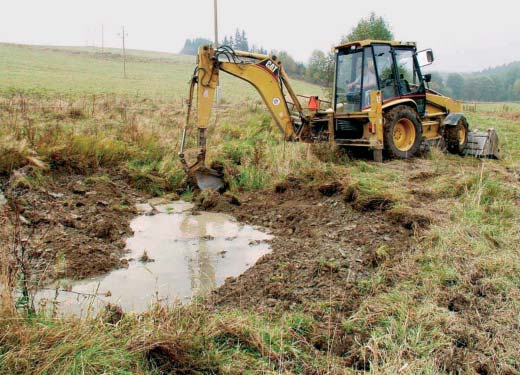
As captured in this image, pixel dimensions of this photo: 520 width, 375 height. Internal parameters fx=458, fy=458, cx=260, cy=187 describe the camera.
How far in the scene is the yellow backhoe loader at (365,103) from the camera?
820cm

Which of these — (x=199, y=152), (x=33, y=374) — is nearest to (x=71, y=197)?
(x=199, y=152)

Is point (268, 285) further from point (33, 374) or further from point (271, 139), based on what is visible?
point (271, 139)

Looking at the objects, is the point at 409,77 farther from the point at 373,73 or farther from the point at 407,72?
the point at 373,73

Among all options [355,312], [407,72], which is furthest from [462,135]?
[355,312]

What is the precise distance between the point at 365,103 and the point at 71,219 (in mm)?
5807

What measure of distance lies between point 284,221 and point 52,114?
301 inches

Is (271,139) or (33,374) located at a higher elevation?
(271,139)

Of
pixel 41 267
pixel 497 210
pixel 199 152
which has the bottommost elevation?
pixel 41 267

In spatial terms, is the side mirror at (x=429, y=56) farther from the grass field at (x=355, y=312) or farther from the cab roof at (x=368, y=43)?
the grass field at (x=355, y=312)

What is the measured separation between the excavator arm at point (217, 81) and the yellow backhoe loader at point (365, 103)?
0.02m

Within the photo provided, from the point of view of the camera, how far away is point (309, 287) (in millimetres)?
4062

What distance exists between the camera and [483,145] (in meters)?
10.3

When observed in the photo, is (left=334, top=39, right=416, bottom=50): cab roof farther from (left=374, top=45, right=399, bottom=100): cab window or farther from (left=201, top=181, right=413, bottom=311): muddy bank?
(left=201, top=181, right=413, bottom=311): muddy bank

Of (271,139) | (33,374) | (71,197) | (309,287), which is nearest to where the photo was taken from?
(33,374)
